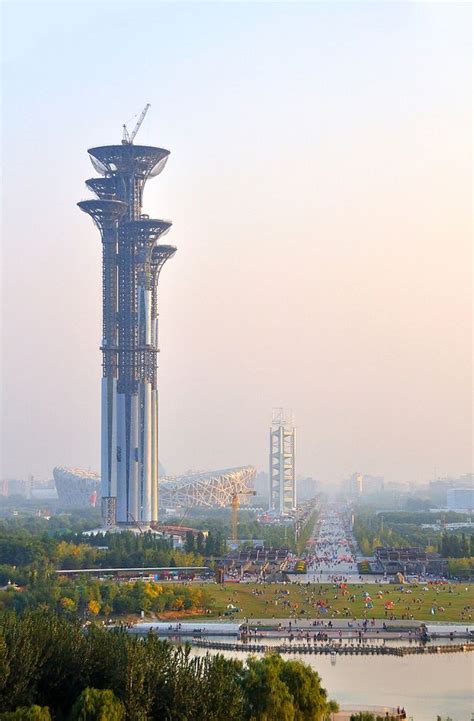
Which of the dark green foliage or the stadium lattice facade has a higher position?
the stadium lattice facade

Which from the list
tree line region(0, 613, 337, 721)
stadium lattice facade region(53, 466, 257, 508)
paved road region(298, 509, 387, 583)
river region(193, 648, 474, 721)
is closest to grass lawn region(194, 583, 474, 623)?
paved road region(298, 509, 387, 583)

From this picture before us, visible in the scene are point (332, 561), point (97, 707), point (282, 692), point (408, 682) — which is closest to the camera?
point (97, 707)

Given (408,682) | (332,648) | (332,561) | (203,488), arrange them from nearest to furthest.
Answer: (408,682) → (332,648) → (332,561) → (203,488)

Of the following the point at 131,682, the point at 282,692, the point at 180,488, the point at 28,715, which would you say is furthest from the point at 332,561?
the point at 180,488

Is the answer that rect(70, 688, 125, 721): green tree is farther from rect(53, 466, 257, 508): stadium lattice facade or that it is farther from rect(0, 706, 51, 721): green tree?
rect(53, 466, 257, 508): stadium lattice facade

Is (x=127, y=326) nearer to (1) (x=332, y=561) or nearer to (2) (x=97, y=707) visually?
(1) (x=332, y=561)

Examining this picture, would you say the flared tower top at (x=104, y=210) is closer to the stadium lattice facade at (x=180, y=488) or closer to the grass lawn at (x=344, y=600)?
the grass lawn at (x=344, y=600)

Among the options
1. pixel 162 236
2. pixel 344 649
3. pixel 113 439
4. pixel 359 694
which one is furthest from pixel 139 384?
pixel 359 694

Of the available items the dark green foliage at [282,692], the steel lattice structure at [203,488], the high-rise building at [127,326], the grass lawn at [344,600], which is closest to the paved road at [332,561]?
the grass lawn at [344,600]
